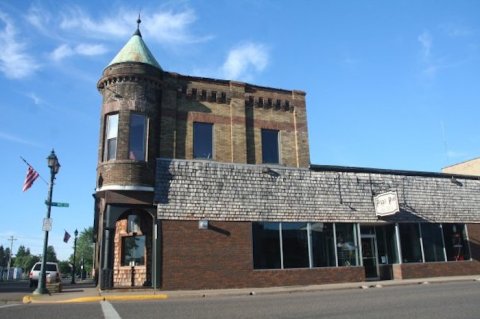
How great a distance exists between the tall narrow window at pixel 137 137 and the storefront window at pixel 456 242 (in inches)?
679

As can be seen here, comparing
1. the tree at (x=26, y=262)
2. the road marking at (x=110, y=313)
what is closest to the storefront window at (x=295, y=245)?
the road marking at (x=110, y=313)

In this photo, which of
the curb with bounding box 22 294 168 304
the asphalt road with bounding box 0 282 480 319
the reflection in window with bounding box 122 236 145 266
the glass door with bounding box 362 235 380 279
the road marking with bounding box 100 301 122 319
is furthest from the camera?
the glass door with bounding box 362 235 380 279

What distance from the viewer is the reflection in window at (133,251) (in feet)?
72.0

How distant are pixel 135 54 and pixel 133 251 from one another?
381 inches

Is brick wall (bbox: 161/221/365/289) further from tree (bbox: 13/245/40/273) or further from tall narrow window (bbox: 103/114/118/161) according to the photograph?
tree (bbox: 13/245/40/273)

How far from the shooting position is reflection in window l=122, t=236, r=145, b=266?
72.0 feet

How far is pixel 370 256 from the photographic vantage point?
23.6 metres

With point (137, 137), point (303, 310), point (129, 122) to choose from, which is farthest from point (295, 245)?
point (303, 310)

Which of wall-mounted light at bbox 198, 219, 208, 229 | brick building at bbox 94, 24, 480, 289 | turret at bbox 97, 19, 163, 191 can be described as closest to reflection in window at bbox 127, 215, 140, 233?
brick building at bbox 94, 24, 480, 289

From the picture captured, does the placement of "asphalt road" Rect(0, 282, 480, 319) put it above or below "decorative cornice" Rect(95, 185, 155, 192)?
below

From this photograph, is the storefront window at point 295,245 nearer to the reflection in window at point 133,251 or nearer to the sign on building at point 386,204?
the sign on building at point 386,204

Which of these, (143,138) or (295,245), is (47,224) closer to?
(143,138)

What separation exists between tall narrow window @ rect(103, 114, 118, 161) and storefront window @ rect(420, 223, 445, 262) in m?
16.7

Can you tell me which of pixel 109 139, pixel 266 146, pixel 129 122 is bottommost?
pixel 109 139
